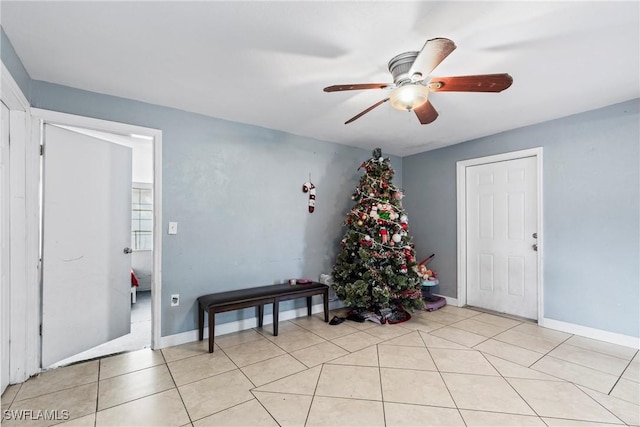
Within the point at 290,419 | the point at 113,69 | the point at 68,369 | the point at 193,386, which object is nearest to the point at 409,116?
the point at 113,69

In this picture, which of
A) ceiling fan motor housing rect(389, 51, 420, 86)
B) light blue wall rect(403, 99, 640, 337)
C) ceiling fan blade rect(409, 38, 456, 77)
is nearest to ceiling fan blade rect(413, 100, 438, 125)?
ceiling fan motor housing rect(389, 51, 420, 86)

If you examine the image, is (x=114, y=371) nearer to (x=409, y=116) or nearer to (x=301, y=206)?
(x=301, y=206)

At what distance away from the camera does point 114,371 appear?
241 cm

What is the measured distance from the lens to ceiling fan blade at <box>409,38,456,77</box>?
148cm

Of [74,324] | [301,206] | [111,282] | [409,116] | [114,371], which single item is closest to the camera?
[114,371]

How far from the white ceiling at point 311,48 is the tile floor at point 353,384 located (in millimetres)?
2321

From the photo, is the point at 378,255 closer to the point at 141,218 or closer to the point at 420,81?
the point at 420,81

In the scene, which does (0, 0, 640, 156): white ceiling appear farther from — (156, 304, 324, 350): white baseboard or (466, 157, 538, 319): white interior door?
(156, 304, 324, 350): white baseboard

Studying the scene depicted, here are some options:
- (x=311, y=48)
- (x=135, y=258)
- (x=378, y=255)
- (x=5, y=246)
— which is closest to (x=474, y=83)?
(x=311, y=48)

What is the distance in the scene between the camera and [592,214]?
3084mm

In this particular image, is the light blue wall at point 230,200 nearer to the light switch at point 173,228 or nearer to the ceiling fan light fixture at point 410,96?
the light switch at point 173,228

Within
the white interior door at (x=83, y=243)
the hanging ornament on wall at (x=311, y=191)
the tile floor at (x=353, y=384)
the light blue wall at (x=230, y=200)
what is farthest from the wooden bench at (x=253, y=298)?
the hanging ornament on wall at (x=311, y=191)

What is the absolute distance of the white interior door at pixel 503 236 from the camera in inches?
143

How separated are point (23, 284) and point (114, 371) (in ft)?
3.08
